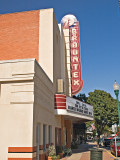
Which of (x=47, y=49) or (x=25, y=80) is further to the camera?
(x=47, y=49)

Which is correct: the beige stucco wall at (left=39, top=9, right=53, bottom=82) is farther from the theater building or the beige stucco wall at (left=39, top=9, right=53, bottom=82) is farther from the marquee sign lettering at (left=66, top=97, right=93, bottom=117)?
the marquee sign lettering at (left=66, top=97, right=93, bottom=117)

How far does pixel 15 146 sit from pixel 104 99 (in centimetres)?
2490

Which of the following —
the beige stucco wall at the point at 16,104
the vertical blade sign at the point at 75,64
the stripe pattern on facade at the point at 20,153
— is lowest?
the stripe pattern on facade at the point at 20,153

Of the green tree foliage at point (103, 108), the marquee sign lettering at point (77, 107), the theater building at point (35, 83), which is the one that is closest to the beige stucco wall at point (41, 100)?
the theater building at point (35, 83)

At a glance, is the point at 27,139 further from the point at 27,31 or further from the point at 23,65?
the point at 27,31

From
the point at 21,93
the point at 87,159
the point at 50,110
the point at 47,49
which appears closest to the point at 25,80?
the point at 21,93

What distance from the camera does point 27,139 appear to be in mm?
10359

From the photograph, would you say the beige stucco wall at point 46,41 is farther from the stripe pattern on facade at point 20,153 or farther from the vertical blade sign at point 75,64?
the vertical blade sign at point 75,64

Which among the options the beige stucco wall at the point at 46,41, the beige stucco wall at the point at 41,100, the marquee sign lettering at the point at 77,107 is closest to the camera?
the beige stucco wall at the point at 41,100

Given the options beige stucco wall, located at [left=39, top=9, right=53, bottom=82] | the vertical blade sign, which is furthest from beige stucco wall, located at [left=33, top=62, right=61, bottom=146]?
the vertical blade sign

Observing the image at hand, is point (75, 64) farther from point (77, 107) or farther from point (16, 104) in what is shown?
point (16, 104)

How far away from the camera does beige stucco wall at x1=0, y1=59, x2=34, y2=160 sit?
34.2 feet

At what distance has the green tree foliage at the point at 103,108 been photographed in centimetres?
3155

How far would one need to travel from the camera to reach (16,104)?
432 inches
